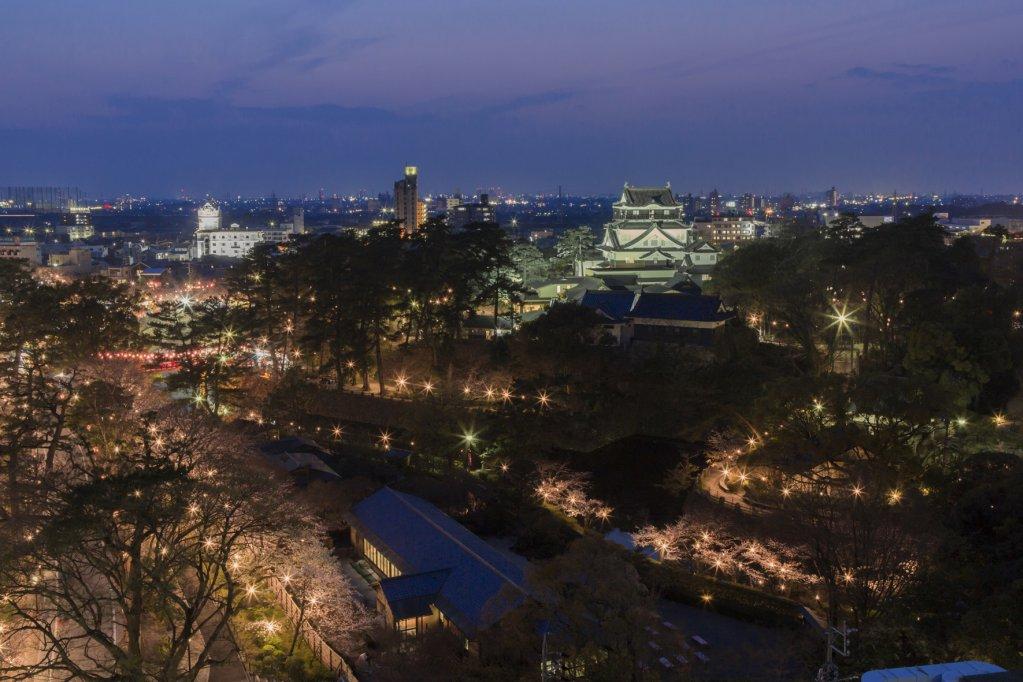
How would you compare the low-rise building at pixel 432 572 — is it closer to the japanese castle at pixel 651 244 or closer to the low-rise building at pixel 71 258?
the japanese castle at pixel 651 244

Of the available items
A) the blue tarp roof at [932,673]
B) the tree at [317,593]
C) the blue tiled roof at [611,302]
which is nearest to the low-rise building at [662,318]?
the blue tiled roof at [611,302]

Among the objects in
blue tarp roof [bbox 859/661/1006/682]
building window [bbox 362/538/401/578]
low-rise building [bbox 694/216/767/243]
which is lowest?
building window [bbox 362/538/401/578]

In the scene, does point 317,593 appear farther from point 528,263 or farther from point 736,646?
point 528,263

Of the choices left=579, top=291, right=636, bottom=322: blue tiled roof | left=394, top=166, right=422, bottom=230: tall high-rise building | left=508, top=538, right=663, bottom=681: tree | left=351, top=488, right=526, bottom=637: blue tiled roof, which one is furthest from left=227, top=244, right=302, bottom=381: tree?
left=394, top=166, right=422, bottom=230: tall high-rise building

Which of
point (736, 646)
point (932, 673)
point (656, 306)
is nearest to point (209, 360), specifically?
point (656, 306)

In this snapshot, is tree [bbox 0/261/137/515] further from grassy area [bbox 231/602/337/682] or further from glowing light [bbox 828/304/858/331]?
glowing light [bbox 828/304/858/331]

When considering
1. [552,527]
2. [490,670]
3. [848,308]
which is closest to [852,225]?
[848,308]
